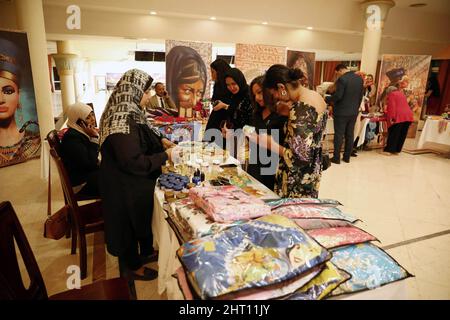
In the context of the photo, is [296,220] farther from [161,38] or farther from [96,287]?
[161,38]

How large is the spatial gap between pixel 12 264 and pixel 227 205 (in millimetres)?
809

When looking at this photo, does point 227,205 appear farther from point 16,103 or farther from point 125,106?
point 16,103

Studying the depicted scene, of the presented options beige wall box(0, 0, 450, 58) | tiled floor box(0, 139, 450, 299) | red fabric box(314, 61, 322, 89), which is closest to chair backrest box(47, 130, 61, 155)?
tiled floor box(0, 139, 450, 299)

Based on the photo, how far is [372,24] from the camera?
250 inches

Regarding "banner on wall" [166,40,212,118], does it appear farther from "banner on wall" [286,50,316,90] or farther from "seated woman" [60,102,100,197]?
"seated woman" [60,102,100,197]

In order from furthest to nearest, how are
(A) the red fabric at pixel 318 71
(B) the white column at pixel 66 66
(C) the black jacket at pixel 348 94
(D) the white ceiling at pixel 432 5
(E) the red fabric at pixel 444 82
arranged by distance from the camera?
(A) the red fabric at pixel 318 71 < (E) the red fabric at pixel 444 82 < (B) the white column at pixel 66 66 < (D) the white ceiling at pixel 432 5 < (C) the black jacket at pixel 348 94

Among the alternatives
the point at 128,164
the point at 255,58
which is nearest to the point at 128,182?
the point at 128,164

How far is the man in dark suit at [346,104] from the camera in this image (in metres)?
4.75

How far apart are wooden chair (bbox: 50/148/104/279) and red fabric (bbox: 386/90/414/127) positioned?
5.28 m

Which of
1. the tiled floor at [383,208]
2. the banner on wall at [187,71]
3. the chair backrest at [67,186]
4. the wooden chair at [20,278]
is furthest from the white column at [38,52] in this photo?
the wooden chair at [20,278]

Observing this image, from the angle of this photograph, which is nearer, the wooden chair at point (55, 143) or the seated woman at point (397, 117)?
the wooden chair at point (55, 143)

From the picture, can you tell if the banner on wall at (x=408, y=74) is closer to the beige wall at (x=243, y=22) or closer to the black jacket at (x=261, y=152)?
the beige wall at (x=243, y=22)

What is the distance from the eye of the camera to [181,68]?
4.81 m

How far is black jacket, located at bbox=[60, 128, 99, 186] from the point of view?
2344 millimetres
